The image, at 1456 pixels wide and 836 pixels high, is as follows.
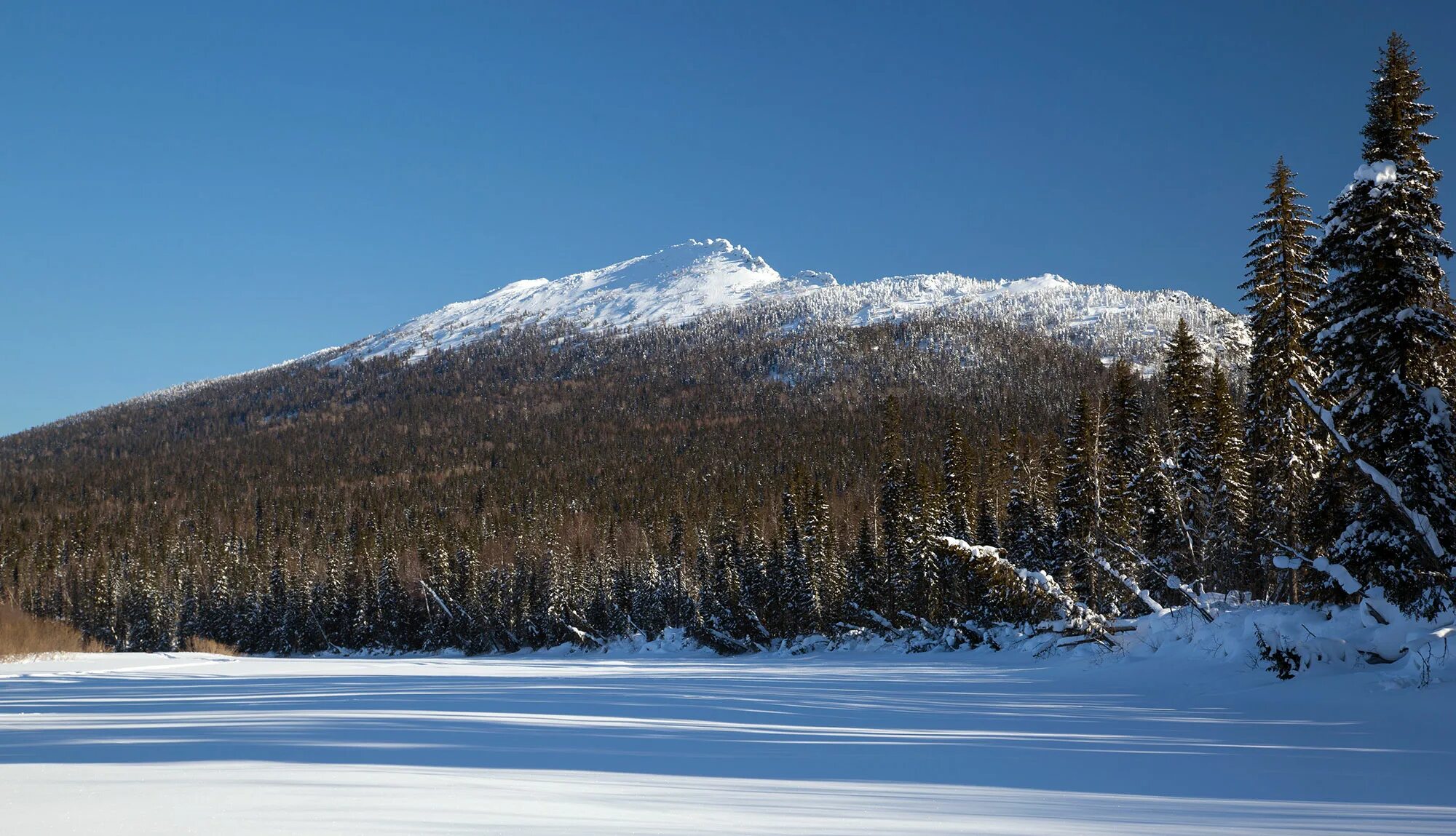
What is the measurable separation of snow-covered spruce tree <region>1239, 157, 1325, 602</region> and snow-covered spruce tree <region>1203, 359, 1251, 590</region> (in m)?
3.08

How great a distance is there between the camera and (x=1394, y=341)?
13.2 m

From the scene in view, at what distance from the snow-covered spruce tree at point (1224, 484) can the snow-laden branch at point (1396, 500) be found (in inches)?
501

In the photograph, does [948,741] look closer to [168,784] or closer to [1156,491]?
[168,784]

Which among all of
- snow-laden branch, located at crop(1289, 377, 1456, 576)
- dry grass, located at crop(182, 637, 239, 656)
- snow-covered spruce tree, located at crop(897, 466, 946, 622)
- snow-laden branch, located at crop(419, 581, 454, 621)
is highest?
snow-laden branch, located at crop(1289, 377, 1456, 576)

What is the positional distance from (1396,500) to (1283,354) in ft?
34.4

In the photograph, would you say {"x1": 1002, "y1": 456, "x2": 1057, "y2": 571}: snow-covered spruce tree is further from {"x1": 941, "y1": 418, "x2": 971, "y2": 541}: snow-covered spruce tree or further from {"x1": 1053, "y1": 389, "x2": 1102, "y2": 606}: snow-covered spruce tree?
{"x1": 941, "y1": 418, "x2": 971, "y2": 541}: snow-covered spruce tree

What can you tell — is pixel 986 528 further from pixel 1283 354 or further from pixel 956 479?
pixel 1283 354

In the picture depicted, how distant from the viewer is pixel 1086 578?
35.3 meters

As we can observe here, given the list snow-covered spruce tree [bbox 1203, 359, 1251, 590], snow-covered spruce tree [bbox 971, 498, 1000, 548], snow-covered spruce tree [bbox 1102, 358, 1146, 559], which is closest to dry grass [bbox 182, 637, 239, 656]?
snow-covered spruce tree [bbox 971, 498, 1000, 548]

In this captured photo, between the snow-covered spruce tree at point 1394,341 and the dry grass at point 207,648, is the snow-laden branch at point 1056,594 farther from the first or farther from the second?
the dry grass at point 207,648

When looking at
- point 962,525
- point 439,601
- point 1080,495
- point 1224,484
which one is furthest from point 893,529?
point 439,601

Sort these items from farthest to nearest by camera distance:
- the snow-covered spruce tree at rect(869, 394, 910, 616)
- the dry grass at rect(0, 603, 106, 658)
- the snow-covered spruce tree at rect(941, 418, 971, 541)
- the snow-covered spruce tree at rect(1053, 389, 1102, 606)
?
the snow-covered spruce tree at rect(869, 394, 910, 616)
the snow-covered spruce tree at rect(941, 418, 971, 541)
the dry grass at rect(0, 603, 106, 658)
the snow-covered spruce tree at rect(1053, 389, 1102, 606)

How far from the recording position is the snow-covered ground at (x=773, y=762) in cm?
460

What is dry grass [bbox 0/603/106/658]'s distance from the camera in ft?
125
